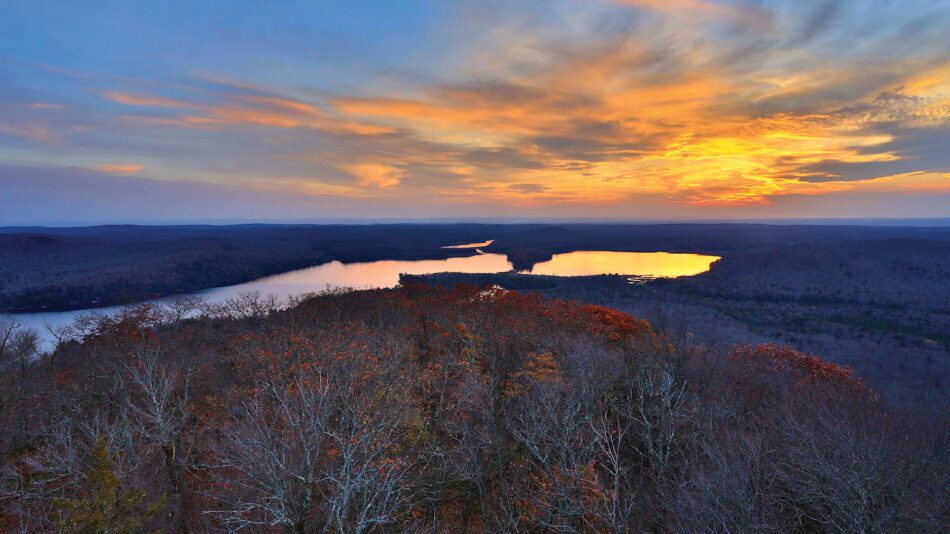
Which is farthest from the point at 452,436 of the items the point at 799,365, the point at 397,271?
the point at 397,271

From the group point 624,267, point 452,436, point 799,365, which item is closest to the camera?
point 452,436

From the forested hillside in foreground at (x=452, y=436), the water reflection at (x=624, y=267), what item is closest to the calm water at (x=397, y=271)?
the water reflection at (x=624, y=267)

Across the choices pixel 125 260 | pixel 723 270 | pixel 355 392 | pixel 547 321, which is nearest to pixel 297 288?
pixel 125 260

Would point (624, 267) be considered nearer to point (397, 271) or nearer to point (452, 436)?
point (397, 271)

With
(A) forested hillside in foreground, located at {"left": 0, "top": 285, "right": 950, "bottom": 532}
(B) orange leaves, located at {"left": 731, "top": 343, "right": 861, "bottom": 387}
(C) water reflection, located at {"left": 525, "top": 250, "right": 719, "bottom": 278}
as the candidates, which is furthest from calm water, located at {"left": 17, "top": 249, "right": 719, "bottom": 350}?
(B) orange leaves, located at {"left": 731, "top": 343, "right": 861, "bottom": 387}

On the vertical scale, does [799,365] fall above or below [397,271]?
above

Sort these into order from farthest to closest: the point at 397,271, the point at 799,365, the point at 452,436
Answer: the point at 397,271, the point at 799,365, the point at 452,436

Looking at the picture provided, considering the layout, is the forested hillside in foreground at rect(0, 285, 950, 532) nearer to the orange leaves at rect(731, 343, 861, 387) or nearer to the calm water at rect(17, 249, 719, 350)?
the orange leaves at rect(731, 343, 861, 387)
